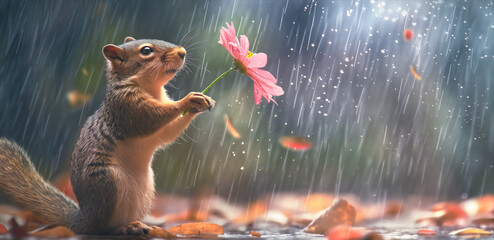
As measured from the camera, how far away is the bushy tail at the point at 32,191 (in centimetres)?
64

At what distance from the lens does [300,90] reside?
1066 millimetres

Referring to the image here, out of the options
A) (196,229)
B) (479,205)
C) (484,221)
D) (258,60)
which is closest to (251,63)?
(258,60)

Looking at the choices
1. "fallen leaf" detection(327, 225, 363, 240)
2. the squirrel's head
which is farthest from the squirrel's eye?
"fallen leaf" detection(327, 225, 363, 240)

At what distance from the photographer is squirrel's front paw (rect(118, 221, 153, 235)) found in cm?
58

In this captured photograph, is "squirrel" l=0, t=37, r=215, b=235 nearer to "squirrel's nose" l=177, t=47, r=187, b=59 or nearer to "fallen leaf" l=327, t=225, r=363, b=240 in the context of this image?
"squirrel's nose" l=177, t=47, r=187, b=59

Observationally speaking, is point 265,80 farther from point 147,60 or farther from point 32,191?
point 32,191

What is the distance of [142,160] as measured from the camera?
2.04 ft

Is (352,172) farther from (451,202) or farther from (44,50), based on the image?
(44,50)

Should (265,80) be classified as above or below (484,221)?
above

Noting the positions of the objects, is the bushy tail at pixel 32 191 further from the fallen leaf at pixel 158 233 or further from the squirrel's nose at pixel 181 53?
the squirrel's nose at pixel 181 53

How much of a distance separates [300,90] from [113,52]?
542 mm

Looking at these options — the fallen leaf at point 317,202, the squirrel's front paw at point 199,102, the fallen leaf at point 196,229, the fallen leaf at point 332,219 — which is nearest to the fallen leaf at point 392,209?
the fallen leaf at point 317,202

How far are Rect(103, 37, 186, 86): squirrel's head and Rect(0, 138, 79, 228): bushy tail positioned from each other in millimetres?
192

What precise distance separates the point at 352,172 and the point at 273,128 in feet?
0.78
